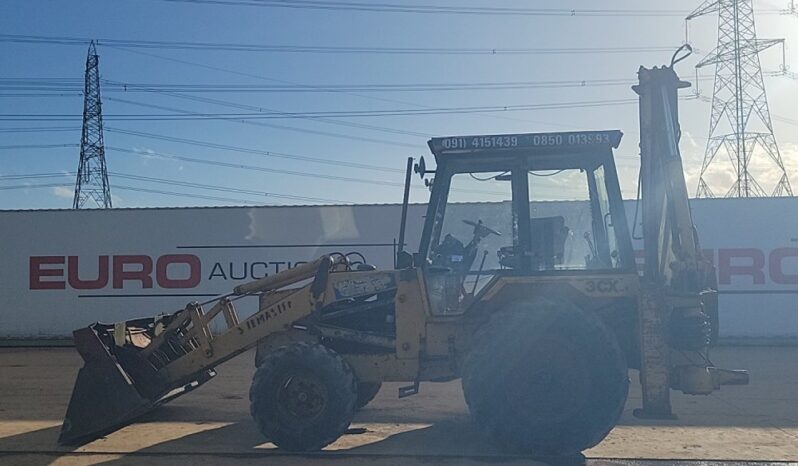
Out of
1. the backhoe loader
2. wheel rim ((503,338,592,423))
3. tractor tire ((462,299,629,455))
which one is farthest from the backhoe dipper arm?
wheel rim ((503,338,592,423))

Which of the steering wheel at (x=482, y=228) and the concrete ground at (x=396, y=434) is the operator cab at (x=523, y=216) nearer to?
the steering wheel at (x=482, y=228)

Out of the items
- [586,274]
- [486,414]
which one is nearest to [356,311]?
[486,414]

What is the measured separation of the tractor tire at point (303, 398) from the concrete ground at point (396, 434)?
0.19 metres

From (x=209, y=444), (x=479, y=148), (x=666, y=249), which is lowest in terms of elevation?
(x=209, y=444)

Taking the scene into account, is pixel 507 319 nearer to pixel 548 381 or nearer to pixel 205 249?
pixel 548 381

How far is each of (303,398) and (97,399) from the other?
6.62ft

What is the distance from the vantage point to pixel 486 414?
20.5 ft

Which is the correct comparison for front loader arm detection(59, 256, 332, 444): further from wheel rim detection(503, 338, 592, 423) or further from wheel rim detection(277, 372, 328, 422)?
wheel rim detection(503, 338, 592, 423)

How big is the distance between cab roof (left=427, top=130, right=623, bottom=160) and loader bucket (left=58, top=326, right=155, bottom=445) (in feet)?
12.3

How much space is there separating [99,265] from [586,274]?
46.6 feet

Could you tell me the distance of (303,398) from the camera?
665 centimetres

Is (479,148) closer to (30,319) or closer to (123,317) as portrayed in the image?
(123,317)

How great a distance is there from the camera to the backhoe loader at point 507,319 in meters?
6.24

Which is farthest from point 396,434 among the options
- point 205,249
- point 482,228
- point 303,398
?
point 205,249
